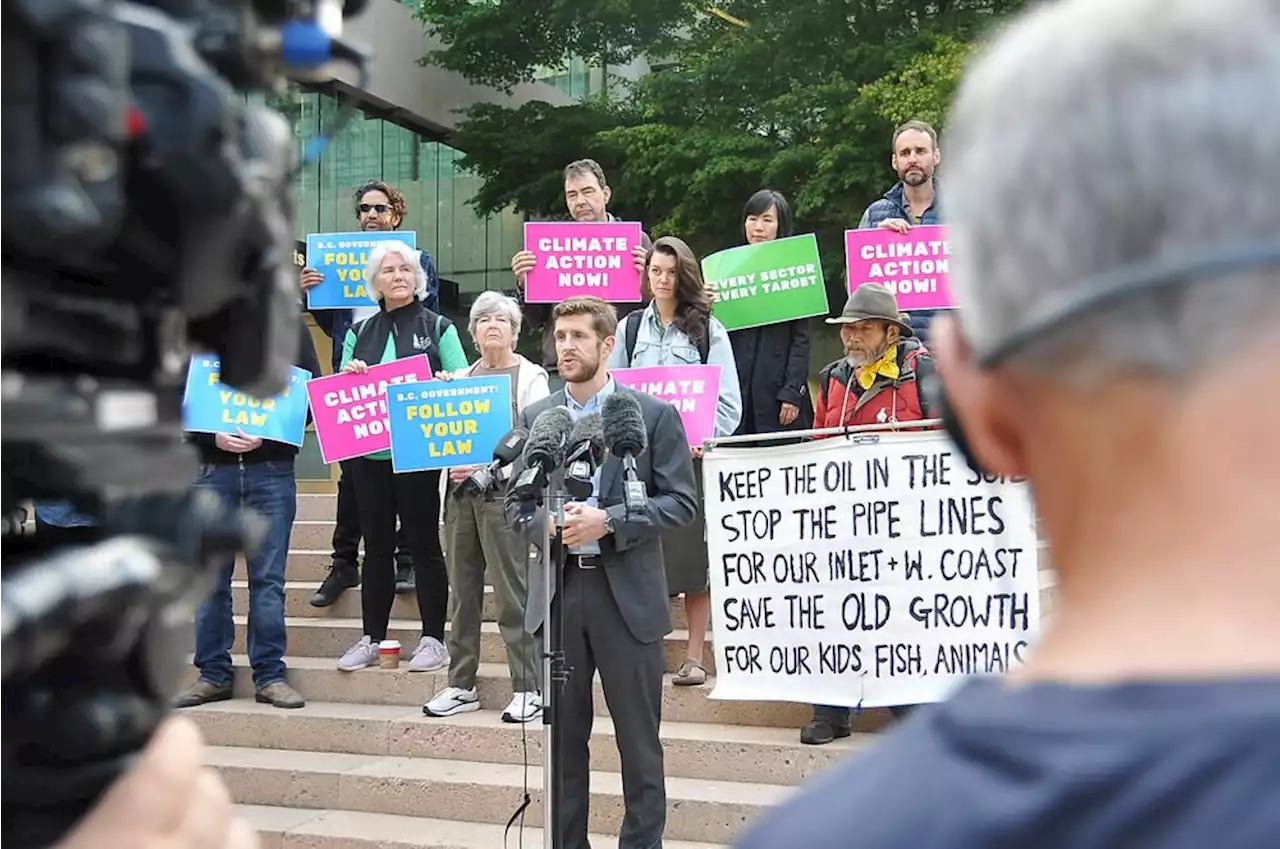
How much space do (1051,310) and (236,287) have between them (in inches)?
22.4

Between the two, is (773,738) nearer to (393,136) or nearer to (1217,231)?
(1217,231)

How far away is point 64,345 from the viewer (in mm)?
955

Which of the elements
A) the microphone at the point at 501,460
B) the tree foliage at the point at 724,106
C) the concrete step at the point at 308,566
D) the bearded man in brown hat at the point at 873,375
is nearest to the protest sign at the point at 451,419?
the microphone at the point at 501,460

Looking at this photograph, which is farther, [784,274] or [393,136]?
[393,136]

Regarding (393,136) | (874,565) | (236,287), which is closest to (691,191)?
(393,136)

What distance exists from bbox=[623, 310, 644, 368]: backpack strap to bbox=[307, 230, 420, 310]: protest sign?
4.58 ft

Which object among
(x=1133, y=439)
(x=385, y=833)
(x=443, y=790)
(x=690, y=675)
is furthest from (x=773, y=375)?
(x=1133, y=439)

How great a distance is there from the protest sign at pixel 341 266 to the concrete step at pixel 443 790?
239 cm

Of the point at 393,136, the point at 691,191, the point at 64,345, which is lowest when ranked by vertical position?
the point at 64,345

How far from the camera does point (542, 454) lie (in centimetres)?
433

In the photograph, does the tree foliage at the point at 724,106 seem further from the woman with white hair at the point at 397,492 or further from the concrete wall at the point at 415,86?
the woman with white hair at the point at 397,492

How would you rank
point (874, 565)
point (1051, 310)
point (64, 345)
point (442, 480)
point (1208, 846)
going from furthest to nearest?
point (442, 480) < point (874, 565) < point (64, 345) < point (1051, 310) < point (1208, 846)

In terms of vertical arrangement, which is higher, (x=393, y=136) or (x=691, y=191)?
(x=393, y=136)

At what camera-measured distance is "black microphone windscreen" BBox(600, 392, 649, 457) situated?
179 inches
